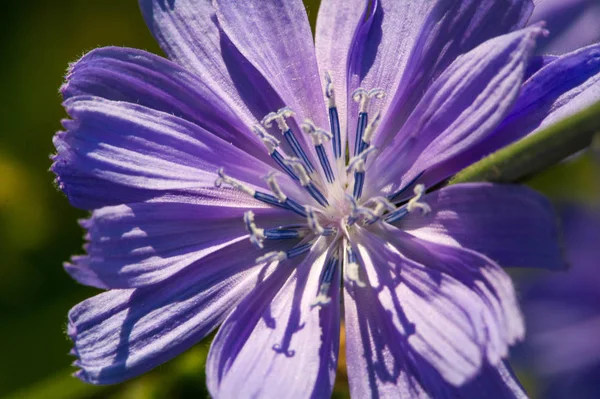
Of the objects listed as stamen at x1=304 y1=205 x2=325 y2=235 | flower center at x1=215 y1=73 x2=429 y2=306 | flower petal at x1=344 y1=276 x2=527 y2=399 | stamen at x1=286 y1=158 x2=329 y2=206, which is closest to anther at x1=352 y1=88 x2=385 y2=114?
flower center at x1=215 y1=73 x2=429 y2=306

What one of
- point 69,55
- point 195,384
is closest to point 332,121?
point 195,384

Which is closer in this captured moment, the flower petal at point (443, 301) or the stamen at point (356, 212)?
the flower petal at point (443, 301)

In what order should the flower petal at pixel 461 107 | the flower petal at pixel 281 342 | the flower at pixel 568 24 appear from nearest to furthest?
the flower petal at pixel 461 107 < the flower petal at pixel 281 342 < the flower at pixel 568 24

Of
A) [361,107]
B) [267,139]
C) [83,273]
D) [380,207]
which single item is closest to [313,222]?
[380,207]

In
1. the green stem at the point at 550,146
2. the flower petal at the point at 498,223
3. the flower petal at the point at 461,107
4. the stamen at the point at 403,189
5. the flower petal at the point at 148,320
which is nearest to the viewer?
the green stem at the point at 550,146

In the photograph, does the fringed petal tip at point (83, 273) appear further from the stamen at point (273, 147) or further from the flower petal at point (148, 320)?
the stamen at point (273, 147)

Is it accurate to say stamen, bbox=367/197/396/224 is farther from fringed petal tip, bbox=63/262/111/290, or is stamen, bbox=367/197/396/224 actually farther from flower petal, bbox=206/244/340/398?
fringed petal tip, bbox=63/262/111/290

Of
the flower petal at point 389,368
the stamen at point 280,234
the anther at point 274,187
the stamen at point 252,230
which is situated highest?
the anther at point 274,187

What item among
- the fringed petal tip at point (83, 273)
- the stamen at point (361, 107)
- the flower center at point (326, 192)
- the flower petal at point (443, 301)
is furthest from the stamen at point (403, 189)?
the fringed petal tip at point (83, 273)
